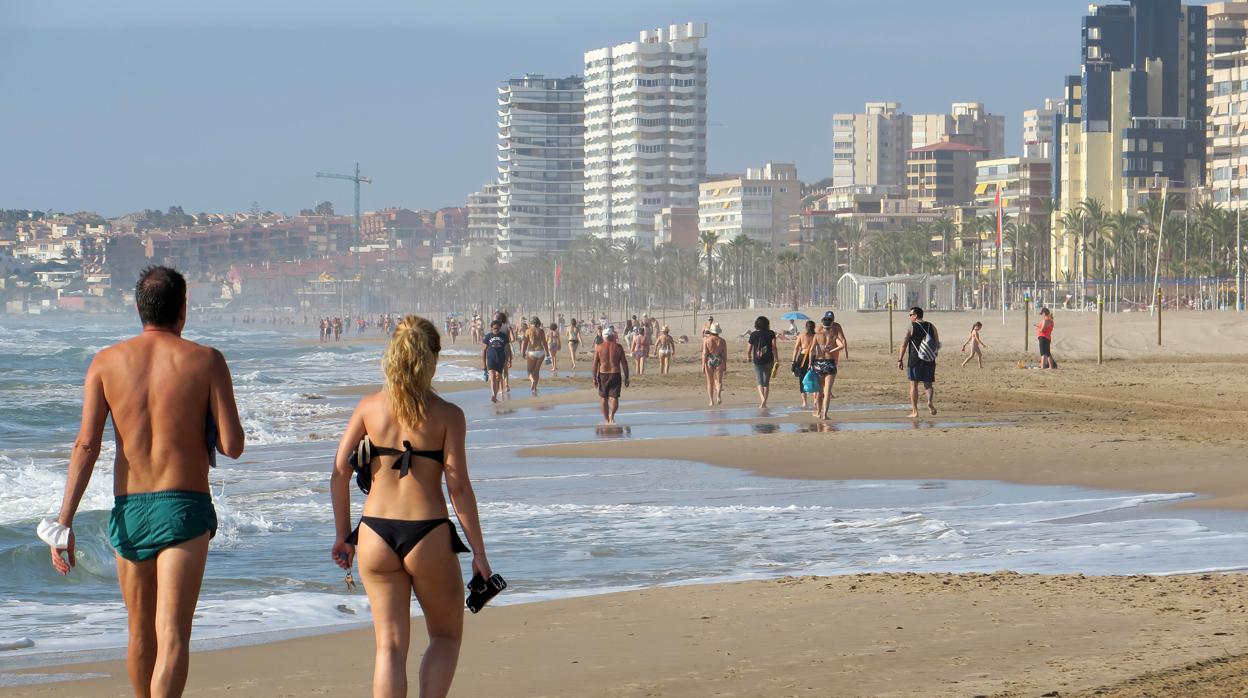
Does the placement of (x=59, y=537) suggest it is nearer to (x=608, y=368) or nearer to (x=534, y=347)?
(x=608, y=368)

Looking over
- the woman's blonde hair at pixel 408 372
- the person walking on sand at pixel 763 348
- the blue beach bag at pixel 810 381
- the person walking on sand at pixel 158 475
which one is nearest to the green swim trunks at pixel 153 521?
the person walking on sand at pixel 158 475

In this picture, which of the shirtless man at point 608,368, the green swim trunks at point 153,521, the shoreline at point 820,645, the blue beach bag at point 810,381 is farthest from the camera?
the shirtless man at point 608,368

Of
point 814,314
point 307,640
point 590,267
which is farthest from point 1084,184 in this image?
point 307,640

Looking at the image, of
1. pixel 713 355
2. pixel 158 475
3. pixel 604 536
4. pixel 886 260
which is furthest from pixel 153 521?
pixel 886 260

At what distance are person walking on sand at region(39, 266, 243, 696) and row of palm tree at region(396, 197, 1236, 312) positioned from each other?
83.3m

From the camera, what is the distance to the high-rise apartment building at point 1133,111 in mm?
130500

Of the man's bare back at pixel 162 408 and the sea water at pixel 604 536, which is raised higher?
the man's bare back at pixel 162 408

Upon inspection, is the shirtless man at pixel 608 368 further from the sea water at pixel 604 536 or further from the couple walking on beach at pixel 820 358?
the couple walking on beach at pixel 820 358

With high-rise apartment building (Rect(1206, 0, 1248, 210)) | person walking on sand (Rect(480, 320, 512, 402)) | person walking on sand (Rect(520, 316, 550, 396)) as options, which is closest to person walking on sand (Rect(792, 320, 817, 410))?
person walking on sand (Rect(480, 320, 512, 402))

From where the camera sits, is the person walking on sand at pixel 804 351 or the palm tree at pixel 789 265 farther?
the palm tree at pixel 789 265

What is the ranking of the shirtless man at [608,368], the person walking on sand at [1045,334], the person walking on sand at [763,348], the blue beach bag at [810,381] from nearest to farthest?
the blue beach bag at [810,381] → the shirtless man at [608,368] → the person walking on sand at [763,348] → the person walking on sand at [1045,334]

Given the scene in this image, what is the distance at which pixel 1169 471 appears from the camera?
569 inches

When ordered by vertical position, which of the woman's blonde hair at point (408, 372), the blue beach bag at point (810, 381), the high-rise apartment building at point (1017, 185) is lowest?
the blue beach bag at point (810, 381)

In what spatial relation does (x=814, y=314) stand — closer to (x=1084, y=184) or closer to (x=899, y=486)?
(x=1084, y=184)
